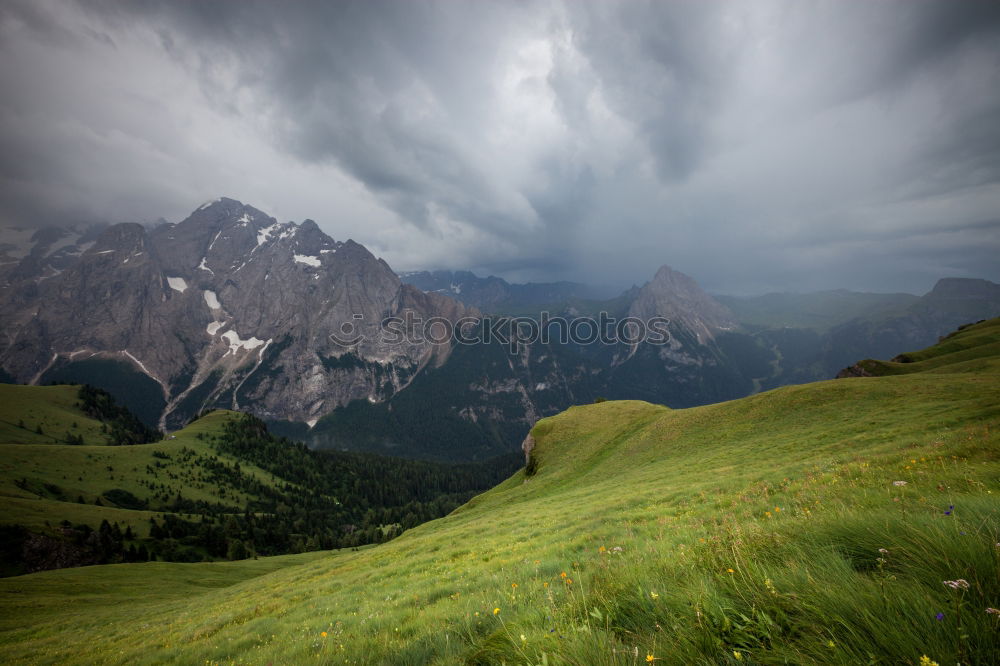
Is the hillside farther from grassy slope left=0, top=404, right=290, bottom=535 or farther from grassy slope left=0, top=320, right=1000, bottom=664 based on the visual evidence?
grassy slope left=0, top=320, right=1000, bottom=664

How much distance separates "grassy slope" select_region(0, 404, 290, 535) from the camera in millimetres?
107062

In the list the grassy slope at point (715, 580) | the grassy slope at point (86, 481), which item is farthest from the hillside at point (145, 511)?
the grassy slope at point (715, 580)

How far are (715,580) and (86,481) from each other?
226 meters

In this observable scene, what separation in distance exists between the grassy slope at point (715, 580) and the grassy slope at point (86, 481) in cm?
12379

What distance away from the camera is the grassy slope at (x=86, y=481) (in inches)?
4215

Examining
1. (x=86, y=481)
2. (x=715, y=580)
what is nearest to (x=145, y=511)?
(x=86, y=481)

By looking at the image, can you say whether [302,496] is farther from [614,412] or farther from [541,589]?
[541,589]

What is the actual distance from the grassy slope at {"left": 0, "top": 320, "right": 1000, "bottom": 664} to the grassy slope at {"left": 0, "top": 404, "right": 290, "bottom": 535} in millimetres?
123790

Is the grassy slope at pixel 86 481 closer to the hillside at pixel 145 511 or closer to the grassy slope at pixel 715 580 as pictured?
the hillside at pixel 145 511

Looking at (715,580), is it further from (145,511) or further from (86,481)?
(86,481)

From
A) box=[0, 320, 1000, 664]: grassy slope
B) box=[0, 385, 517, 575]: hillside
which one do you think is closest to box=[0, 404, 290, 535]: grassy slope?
box=[0, 385, 517, 575]: hillside

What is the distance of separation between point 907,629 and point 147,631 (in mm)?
26166

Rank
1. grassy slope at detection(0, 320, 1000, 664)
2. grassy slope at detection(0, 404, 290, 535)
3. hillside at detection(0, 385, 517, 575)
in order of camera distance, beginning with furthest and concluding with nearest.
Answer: grassy slope at detection(0, 404, 290, 535)
hillside at detection(0, 385, 517, 575)
grassy slope at detection(0, 320, 1000, 664)

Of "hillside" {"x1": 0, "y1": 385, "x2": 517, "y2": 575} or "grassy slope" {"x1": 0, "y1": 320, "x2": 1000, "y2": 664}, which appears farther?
"hillside" {"x1": 0, "y1": 385, "x2": 517, "y2": 575}
